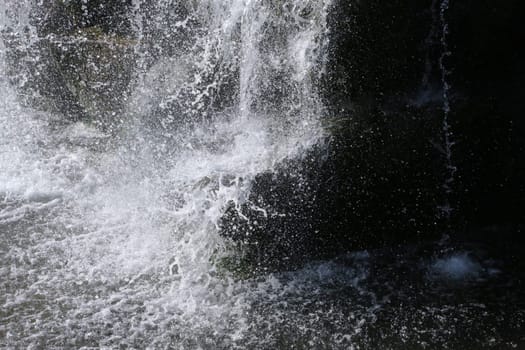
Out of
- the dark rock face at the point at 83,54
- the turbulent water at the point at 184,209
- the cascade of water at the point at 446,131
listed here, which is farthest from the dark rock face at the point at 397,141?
the dark rock face at the point at 83,54

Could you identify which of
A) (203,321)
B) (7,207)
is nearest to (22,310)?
(203,321)

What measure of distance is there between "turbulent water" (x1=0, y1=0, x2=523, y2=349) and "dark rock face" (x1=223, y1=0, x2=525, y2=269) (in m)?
0.21

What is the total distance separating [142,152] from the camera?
6996 millimetres

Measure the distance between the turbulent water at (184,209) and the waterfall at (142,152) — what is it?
19 mm

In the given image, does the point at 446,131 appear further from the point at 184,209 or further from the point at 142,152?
the point at 142,152

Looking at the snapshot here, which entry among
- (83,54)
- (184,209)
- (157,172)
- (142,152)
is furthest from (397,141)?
(83,54)

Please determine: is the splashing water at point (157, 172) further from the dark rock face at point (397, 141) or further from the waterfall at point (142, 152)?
the dark rock face at point (397, 141)

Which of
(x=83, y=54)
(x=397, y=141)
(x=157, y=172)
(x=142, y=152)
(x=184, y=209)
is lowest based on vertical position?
(x=184, y=209)

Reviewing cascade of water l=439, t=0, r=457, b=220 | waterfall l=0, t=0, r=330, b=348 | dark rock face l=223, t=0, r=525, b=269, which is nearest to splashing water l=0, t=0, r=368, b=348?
waterfall l=0, t=0, r=330, b=348

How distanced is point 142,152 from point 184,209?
1.74 m

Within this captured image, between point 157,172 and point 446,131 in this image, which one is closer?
point 446,131

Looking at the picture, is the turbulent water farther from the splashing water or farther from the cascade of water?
the cascade of water

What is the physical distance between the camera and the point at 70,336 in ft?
14.0

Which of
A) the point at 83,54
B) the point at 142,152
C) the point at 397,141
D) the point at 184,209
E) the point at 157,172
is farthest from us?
the point at 83,54
